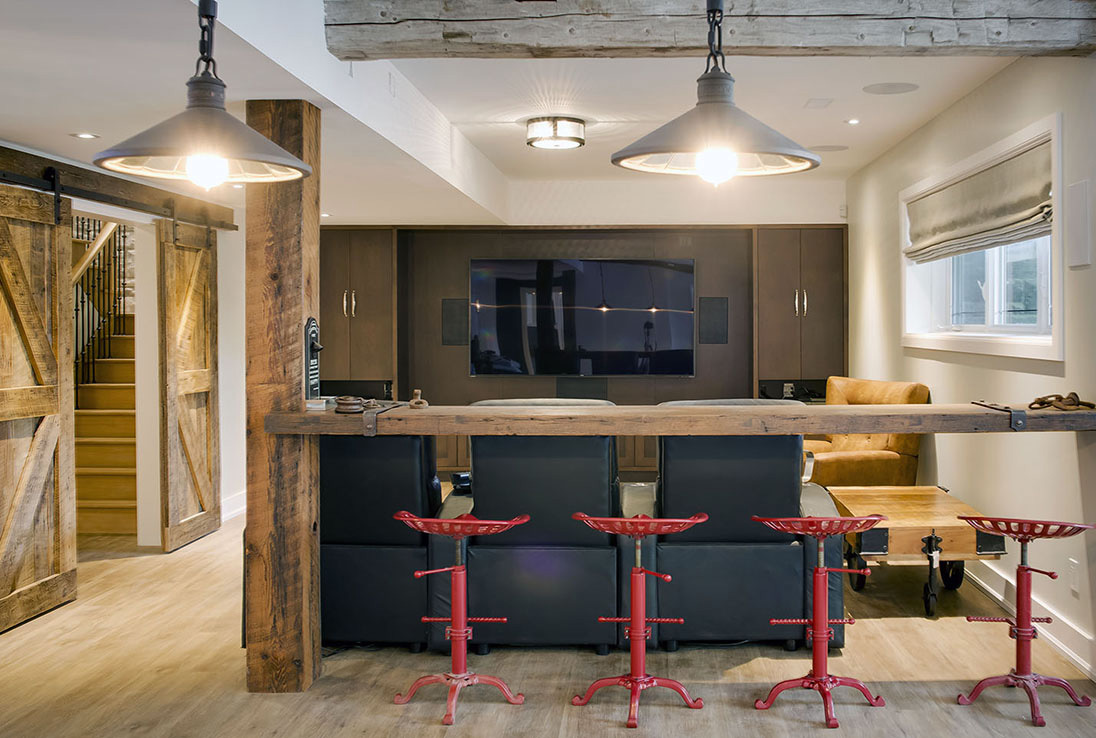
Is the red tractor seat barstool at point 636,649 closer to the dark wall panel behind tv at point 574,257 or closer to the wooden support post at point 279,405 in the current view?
the wooden support post at point 279,405

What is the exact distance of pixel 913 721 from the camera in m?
3.20

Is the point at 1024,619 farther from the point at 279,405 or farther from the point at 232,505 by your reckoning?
the point at 232,505

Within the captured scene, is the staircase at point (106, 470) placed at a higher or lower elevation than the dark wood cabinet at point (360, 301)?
lower

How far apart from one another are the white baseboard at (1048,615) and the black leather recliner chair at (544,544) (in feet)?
5.95

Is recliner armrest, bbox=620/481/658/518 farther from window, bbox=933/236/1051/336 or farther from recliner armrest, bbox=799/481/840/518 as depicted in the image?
window, bbox=933/236/1051/336

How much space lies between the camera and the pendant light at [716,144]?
234 centimetres

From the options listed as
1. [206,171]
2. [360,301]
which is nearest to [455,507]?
[206,171]

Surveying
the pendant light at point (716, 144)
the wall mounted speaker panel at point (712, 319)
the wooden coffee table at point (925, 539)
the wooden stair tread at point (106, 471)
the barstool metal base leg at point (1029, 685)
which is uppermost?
the pendant light at point (716, 144)

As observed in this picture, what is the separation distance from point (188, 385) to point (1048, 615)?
4865 mm

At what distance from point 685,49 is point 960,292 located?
293cm

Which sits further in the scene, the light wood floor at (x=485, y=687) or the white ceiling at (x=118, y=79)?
the light wood floor at (x=485, y=687)

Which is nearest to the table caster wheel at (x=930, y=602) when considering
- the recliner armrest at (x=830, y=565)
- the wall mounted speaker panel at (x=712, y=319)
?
the recliner armrest at (x=830, y=565)

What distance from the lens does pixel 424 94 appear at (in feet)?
15.9

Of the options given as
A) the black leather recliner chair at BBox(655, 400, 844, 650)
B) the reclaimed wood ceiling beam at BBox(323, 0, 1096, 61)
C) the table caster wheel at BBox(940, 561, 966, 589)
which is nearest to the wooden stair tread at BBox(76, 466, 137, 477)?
the reclaimed wood ceiling beam at BBox(323, 0, 1096, 61)
